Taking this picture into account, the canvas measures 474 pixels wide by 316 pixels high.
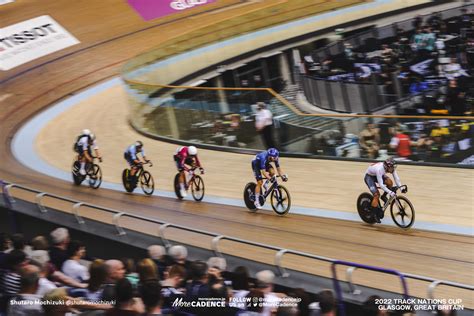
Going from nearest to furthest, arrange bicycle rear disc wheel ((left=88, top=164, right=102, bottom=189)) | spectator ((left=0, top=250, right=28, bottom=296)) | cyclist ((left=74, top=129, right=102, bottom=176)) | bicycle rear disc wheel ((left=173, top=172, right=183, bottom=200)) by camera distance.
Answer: spectator ((left=0, top=250, right=28, bottom=296)) → bicycle rear disc wheel ((left=173, top=172, right=183, bottom=200)) → cyclist ((left=74, top=129, right=102, bottom=176)) → bicycle rear disc wheel ((left=88, top=164, right=102, bottom=189))

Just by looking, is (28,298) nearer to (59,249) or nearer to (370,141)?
(59,249)

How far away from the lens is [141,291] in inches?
167

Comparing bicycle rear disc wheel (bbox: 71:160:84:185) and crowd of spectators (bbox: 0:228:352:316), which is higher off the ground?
crowd of spectators (bbox: 0:228:352:316)

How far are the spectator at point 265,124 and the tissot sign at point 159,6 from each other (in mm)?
12533

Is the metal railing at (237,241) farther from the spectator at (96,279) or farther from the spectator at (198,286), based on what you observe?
the spectator at (96,279)

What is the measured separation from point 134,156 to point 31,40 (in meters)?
11.7

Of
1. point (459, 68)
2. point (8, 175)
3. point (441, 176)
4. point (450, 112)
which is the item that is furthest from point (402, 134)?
point (8, 175)

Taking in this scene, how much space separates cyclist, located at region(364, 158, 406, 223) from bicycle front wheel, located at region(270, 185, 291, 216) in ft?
4.42

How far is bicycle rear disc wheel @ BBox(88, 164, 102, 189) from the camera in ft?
40.7

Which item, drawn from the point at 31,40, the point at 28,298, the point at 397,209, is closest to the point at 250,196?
the point at 397,209

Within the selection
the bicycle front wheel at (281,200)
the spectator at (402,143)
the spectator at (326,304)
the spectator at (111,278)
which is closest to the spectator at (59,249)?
the spectator at (111,278)

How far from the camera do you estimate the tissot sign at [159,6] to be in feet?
79.6

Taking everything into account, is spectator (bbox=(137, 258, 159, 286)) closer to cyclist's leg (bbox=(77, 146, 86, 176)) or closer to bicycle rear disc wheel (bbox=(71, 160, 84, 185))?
cyclist's leg (bbox=(77, 146, 86, 176))

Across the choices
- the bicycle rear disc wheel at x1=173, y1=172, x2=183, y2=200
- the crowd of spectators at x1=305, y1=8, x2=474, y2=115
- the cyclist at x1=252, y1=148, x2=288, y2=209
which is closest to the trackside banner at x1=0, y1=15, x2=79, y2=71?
the crowd of spectators at x1=305, y1=8, x2=474, y2=115
